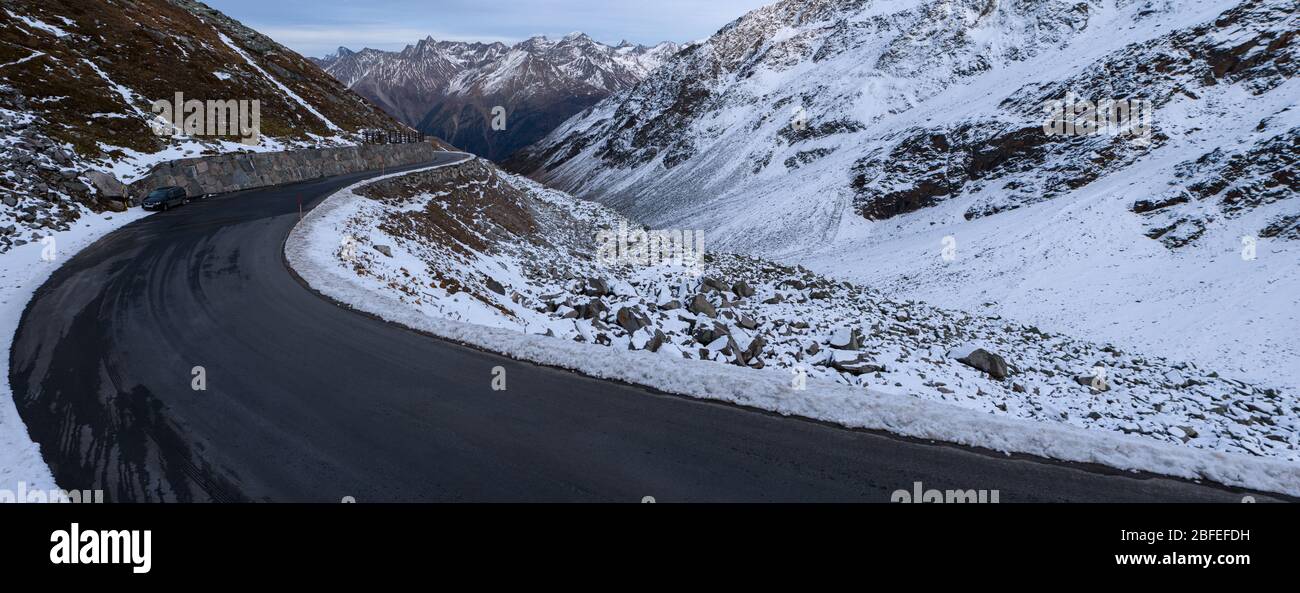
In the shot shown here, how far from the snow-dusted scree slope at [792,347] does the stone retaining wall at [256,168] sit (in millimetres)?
8620

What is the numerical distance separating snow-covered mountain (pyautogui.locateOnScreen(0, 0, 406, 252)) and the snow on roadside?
0.67m

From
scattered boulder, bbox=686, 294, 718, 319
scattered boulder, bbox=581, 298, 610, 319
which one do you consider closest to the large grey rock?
scattered boulder, bbox=581, 298, 610, 319

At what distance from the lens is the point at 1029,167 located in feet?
238

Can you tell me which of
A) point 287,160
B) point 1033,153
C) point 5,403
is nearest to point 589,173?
point 1033,153

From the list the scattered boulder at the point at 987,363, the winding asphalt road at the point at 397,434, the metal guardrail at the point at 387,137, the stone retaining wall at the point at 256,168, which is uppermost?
the metal guardrail at the point at 387,137

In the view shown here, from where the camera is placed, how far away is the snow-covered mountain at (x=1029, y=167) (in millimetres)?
43781

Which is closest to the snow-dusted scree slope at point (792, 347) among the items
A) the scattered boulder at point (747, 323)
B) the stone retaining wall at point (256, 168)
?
the scattered boulder at point (747, 323)

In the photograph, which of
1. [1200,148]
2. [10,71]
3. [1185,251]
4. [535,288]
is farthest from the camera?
[1200,148]

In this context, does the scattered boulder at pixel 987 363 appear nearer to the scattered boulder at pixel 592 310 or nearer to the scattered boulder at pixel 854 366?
the scattered boulder at pixel 854 366

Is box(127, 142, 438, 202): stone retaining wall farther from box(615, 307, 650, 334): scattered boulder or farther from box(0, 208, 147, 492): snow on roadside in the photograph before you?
box(615, 307, 650, 334): scattered boulder

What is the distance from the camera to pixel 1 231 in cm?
1752
